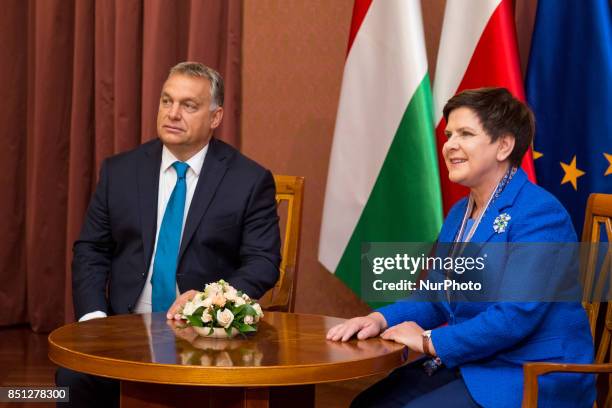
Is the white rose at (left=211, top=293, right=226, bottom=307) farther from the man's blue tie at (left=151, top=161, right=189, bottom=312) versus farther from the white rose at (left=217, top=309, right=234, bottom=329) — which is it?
the man's blue tie at (left=151, top=161, right=189, bottom=312)

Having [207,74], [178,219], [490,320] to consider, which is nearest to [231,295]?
[490,320]

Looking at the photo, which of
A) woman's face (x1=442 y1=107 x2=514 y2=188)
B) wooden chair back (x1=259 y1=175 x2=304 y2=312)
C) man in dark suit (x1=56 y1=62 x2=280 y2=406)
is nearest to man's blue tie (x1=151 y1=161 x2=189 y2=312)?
man in dark suit (x1=56 y1=62 x2=280 y2=406)

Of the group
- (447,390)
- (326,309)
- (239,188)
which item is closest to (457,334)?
(447,390)

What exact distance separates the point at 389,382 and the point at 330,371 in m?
0.63

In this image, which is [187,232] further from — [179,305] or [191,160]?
[179,305]

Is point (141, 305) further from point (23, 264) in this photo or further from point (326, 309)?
point (23, 264)

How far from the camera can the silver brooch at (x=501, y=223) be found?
102 inches

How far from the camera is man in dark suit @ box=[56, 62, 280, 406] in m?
3.28

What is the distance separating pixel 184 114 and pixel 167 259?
0.54 m

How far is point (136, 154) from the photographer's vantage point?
350 centimetres

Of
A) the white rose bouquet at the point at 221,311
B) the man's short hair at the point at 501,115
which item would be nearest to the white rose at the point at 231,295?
the white rose bouquet at the point at 221,311

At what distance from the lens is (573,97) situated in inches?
150

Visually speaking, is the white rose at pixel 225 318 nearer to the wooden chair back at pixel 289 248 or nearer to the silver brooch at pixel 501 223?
the silver brooch at pixel 501 223

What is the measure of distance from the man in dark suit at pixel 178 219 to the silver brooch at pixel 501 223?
98 cm
